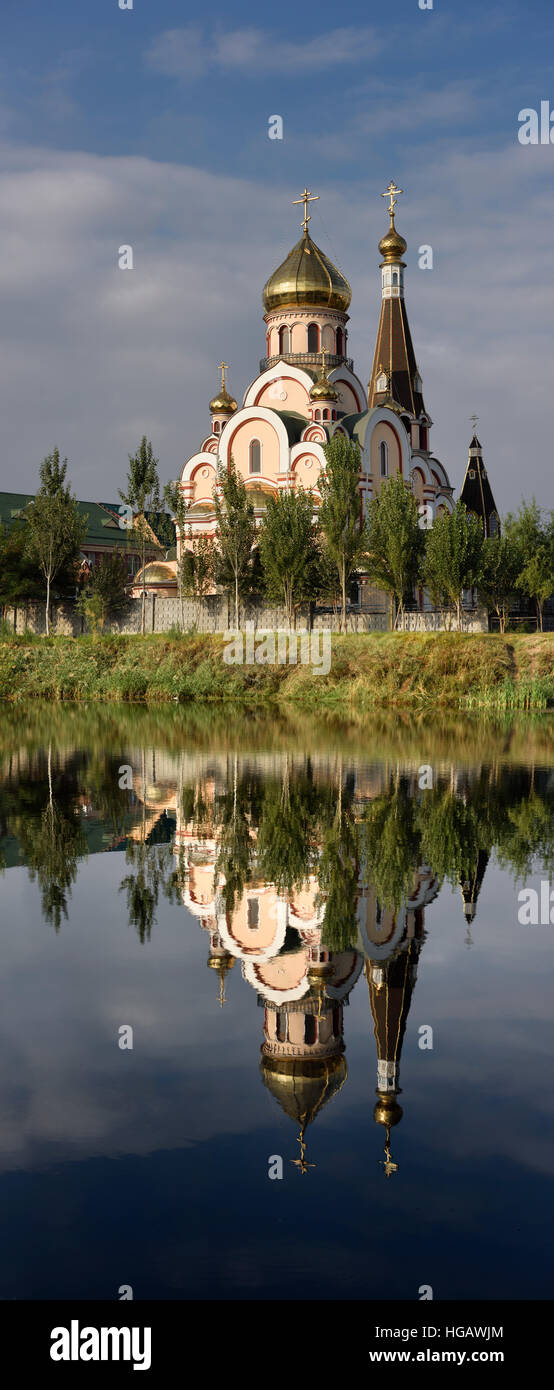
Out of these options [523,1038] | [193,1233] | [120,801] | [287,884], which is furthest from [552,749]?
[193,1233]

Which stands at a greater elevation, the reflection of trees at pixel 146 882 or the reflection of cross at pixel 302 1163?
the reflection of trees at pixel 146 882

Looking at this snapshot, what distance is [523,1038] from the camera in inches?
193

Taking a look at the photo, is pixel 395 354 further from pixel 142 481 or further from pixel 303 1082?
pixel 303 1082

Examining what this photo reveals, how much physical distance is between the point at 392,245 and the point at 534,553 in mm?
15176

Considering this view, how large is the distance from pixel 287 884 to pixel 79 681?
86.0ft

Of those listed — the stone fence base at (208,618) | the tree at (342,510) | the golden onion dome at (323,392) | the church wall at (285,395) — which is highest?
the church wall at (285,395)

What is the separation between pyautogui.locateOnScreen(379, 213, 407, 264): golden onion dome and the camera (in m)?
45.5

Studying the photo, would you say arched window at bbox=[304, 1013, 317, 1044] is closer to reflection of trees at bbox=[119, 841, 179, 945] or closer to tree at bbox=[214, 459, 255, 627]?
reflection of trees at bbox=[119, 841, 179, 945]

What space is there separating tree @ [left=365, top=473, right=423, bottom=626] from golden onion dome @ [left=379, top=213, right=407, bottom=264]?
15.4m

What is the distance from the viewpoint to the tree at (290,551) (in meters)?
34.8

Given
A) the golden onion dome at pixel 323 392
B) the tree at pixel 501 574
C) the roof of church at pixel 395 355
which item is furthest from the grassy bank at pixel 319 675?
the roof of church at pixel 395 355

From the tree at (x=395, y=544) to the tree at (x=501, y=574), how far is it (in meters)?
3.43

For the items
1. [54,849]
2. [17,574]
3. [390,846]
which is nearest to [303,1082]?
[390,846]

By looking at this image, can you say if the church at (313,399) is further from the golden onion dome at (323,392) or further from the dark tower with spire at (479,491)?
the dark tower with spire at (479,491)
